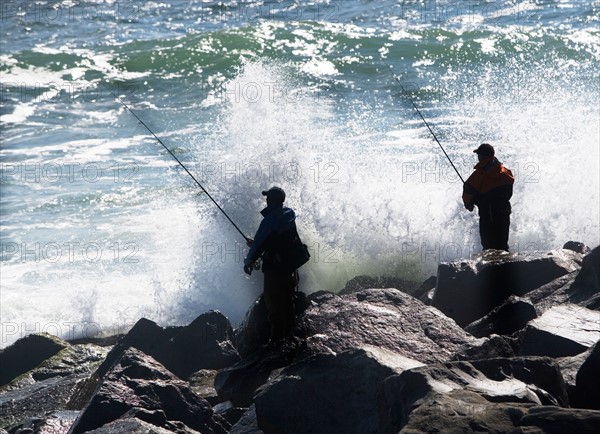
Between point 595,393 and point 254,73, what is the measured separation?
675 inches

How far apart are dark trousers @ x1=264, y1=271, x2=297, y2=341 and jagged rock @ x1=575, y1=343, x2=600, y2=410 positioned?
2.70 meters

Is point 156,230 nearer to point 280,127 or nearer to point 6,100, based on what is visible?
point 280,127

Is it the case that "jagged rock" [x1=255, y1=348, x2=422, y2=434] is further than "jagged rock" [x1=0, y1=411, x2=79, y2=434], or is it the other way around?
"jagged rock" [x1=0, y1=411, x2=79, y2=434]

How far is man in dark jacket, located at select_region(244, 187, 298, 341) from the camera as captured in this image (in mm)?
7492

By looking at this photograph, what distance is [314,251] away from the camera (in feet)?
43.2

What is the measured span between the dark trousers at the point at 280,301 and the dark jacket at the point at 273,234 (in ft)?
0.72

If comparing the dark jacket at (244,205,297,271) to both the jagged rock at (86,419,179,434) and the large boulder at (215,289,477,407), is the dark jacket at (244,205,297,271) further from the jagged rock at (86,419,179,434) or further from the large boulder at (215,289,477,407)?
the jagged rock at (86,419,179,434)

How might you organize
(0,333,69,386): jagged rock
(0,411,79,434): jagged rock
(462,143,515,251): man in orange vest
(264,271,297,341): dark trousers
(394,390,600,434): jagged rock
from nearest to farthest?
(394,390,600,434): jagged rock, (0,411,79,434): jagged rock, (264,271,297,341): dark trousers, (462,143,515,251): man in orange vest, (0,333,69,386): jagged rock

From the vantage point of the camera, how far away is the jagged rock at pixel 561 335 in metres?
6.28

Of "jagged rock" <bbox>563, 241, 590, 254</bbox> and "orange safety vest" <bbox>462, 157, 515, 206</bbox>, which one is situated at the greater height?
"orange safety vest" <bbox>462, 157, 515, 206</bbox>
